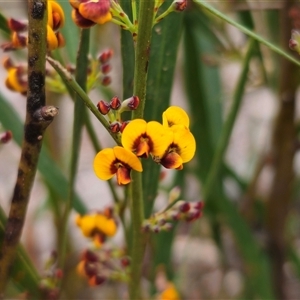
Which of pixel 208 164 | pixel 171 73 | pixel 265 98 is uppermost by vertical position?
pixel 171 73

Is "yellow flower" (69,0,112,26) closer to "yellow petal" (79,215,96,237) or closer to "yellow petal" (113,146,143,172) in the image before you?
"yellow petal" (113,146,143,172)

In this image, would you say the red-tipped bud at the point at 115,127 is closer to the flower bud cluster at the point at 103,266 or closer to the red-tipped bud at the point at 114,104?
the red-tipped bud at the point at 114,104

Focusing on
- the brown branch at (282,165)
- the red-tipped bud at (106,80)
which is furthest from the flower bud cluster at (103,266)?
the brown branch at (282,165)

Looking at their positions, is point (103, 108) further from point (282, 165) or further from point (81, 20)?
point (282, 165)

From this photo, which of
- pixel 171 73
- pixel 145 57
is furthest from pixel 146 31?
pixel 171 73

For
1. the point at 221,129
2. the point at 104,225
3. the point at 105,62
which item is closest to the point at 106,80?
the point at 105,62

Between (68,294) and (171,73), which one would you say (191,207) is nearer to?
(171,73)

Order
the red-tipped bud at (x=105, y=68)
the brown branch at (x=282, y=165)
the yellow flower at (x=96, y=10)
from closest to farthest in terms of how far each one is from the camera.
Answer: the yellow flower at (x=96, y=10) < the red-tipped bud at (x=105, y=68) < the brown branch at (x=282, y=165)
